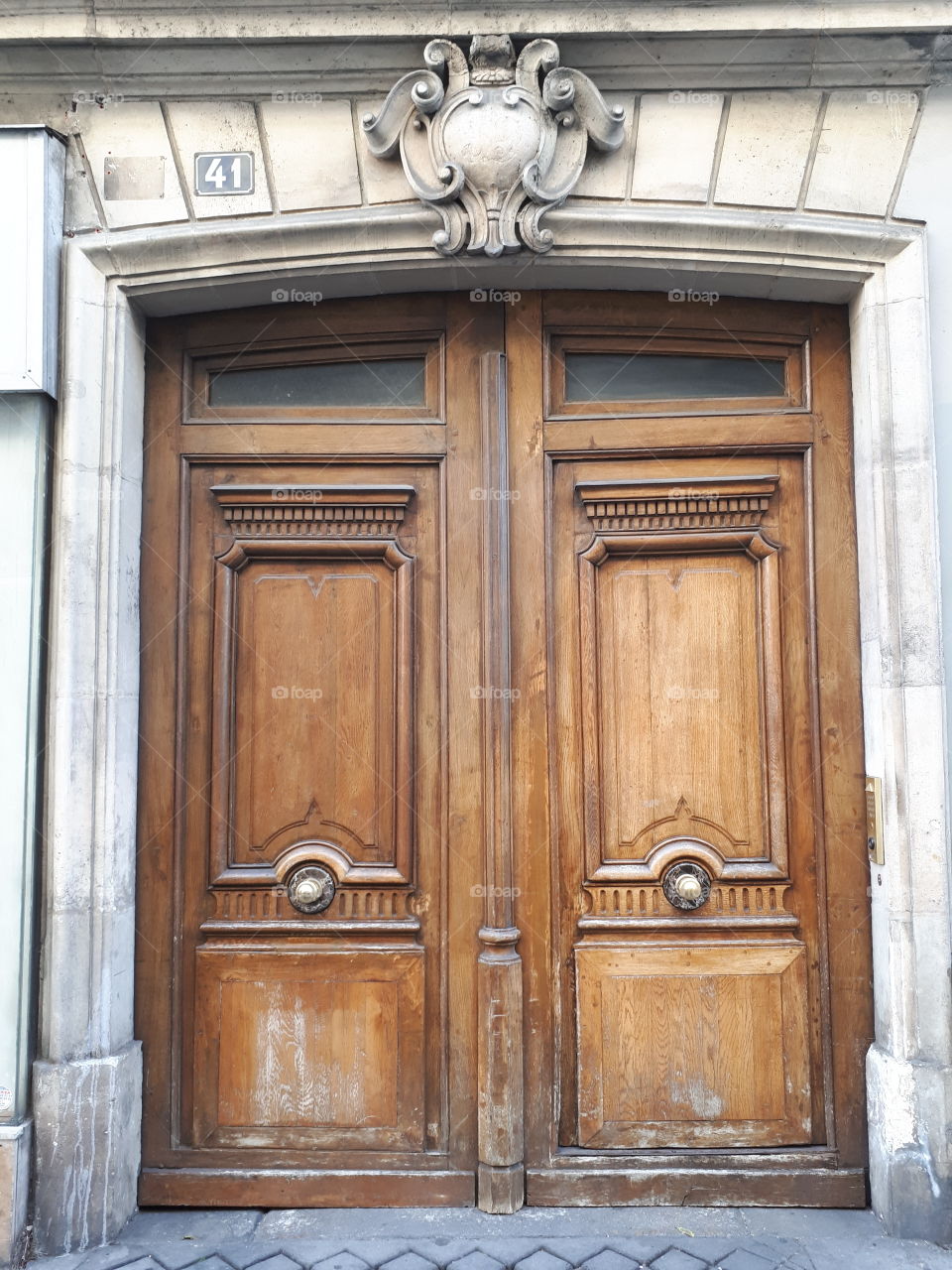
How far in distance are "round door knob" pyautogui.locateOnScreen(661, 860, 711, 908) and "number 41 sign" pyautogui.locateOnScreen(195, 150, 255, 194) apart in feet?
9.25

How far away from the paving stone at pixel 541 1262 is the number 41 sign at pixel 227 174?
3625 millimetres

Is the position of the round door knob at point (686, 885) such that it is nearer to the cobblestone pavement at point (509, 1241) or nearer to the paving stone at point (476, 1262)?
the cobblestone pavement at point (509, 1241)

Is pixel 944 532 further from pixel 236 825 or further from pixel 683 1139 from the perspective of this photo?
pixel 236 825

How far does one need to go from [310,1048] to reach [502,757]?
4.07 feet

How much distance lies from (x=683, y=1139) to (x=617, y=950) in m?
0.69

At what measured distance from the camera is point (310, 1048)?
345 centimetres

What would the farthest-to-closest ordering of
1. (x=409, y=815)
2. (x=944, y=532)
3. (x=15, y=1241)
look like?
1. (x=409, y=815)
2. (x=944, y=532)
3. (x=15, y=1241)

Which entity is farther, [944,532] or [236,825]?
[236,825]

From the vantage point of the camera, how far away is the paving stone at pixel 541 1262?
9.80ft

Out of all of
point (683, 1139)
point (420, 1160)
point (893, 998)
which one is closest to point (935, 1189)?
point (893, 998)

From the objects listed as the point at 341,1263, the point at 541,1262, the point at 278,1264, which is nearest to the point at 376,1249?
the point at 341,1263

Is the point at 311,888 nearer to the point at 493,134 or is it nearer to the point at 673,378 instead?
the point at 673,378

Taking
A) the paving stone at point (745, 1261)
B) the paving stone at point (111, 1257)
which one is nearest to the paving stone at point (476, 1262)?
the paving stone at point (745, 1261)

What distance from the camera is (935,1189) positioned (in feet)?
10.2
